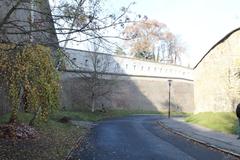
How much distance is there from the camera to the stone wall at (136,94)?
54656 mm

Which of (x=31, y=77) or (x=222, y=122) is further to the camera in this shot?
(x=222, y=122)

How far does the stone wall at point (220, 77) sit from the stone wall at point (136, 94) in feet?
57.3

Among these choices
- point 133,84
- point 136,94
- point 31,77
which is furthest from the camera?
point 136,94

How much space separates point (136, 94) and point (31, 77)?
49548mm

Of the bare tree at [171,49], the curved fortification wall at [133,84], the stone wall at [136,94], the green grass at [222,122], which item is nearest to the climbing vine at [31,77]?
the green grass at [222,122]

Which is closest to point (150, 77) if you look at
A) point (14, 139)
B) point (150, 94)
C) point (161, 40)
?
point (150, 94)

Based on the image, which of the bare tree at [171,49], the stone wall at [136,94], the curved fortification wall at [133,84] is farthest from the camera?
the bare tree at [171,49]

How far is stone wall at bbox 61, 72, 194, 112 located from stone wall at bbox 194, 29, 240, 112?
57.3 feet

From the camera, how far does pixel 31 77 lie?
12.8 metres

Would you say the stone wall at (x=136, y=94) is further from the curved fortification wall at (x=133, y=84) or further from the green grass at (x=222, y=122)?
the green grass at (x=222, y=122)

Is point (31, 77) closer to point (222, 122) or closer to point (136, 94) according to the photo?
point (222, 122)

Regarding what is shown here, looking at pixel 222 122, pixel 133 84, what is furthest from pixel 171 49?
pixel 222 122

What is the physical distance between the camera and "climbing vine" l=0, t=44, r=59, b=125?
1185 cm

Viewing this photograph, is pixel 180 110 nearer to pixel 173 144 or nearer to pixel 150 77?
pixel 150 77
